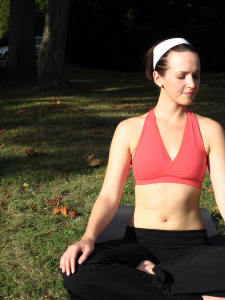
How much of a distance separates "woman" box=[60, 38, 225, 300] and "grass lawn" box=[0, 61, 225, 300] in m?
0.79

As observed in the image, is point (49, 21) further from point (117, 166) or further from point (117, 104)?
point (117, 166)

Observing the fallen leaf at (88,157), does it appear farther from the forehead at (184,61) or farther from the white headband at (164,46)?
the forehead at (184,61)

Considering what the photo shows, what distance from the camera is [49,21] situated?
10.1 meters

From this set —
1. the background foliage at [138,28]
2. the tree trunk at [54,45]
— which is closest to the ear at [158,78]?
the tree trunk at [54,45]

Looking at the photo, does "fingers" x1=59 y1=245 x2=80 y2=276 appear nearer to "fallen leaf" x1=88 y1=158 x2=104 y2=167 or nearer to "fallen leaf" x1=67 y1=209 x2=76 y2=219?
"fallen leaf" x1=67 y1=209 x2=76 y2=219

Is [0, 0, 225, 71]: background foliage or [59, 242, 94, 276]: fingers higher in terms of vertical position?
[0, 0, 225, 71]: background foliage

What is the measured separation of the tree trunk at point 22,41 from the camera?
11516 millimetres

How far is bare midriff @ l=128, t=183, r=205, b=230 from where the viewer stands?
2344 mm

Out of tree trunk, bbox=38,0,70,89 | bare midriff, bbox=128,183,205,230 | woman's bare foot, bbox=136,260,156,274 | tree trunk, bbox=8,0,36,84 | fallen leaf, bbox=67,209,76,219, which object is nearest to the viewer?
woman's bare foot, bbox=136,260,156,274

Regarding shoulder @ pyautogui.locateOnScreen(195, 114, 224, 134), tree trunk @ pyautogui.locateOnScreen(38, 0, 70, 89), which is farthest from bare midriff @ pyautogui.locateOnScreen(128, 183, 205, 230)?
tree trunk @ pyautogui.locateOnScreen(38, 0, 70, 89)

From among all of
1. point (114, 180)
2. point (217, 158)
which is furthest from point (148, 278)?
point (217, 158)

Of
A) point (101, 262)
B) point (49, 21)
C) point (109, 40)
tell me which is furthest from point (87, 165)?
point (109, 40)

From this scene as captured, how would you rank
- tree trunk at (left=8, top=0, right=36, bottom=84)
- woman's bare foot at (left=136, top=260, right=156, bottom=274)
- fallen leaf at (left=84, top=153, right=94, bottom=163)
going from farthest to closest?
tree trunk at (left=8, top=0, right=36, bottom=84), fallen leaf at (left=84, top=153, right=94, bottom=163), woman's bare foot at (left=136, top=260, right=156, bottom=274)

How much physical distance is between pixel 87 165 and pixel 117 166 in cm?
287
